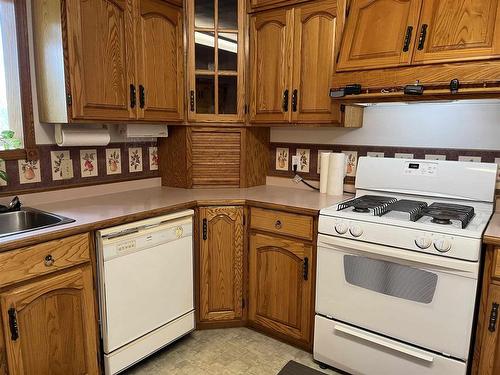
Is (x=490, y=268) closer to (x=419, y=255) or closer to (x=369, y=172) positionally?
(x=419, y=255)

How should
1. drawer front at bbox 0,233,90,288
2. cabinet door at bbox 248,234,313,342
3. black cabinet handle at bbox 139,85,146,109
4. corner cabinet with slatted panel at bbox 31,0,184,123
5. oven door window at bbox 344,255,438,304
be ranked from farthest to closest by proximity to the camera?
black cabinet handle at bbox 139,85,146,109, cabinet door at bbox 248,234,313,342, corner cabinet with slatted panel at bbox 31,0,184,123, oven door window at bbox 344,255,438,304, drawer front at bbox 0,233,90,288

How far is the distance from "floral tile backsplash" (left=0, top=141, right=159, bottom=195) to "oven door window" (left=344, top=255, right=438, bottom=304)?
5.17 feet

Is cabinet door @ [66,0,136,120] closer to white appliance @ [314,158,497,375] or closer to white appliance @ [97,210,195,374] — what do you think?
white appliance @ [97,210,195,374]

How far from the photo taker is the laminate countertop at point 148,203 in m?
1.62

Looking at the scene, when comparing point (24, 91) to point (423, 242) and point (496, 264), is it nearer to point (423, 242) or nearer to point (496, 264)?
point (423, 242)

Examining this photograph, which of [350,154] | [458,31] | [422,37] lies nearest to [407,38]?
[422,37]

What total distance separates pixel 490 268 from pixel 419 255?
0.27 metres

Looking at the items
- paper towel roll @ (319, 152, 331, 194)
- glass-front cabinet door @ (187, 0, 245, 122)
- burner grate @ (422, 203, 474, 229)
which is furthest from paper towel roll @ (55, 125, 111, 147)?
burner grate @ (422, 203, 474, 229)

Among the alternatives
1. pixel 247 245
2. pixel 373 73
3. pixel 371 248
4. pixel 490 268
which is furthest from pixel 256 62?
pixel 490 268

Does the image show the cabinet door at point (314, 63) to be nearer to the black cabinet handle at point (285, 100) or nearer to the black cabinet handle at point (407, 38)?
the black cabinet handle at point (285, 100)

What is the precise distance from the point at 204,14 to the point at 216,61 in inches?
12.1

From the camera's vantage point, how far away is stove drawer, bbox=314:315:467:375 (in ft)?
5.56

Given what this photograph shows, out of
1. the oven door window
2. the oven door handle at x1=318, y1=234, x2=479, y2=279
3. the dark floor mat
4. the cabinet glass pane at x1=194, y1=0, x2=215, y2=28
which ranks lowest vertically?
the dark floor mat

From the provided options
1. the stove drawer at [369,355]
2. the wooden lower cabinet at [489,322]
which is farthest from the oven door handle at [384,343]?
the wooden lower cabinet at [489,322]
